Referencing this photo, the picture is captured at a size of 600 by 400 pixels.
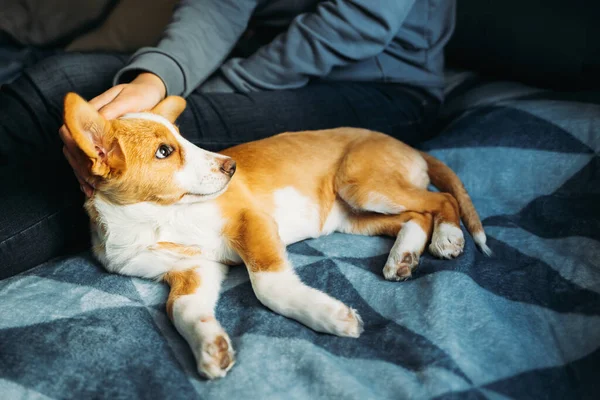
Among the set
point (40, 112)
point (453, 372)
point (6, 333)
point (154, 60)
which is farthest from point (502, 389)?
point (40, 112)

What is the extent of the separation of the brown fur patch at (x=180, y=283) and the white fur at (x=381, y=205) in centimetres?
62

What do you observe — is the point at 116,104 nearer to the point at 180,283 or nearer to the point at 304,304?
the point at 180,283

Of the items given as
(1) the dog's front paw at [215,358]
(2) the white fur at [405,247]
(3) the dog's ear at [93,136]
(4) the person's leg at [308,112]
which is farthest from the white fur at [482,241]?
(3) the dog's ear at [93,136]

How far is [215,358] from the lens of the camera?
1110mm

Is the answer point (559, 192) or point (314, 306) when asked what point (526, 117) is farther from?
point (314, 306)

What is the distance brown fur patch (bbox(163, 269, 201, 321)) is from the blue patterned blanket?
0.14ft

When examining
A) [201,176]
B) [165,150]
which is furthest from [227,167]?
[165,150]

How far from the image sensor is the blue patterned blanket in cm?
108

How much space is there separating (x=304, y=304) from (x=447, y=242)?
54 centimetres

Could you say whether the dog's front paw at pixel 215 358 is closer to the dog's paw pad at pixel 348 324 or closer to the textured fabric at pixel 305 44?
the dog's paw pad at pixel 348 324

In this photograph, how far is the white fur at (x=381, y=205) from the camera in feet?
5.61

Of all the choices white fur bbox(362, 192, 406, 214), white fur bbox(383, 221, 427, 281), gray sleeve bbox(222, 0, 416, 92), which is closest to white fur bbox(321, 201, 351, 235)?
white fur bbox(362, 192, 406, 214)

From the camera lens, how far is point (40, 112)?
1.95 meters

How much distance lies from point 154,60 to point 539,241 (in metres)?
1.49
